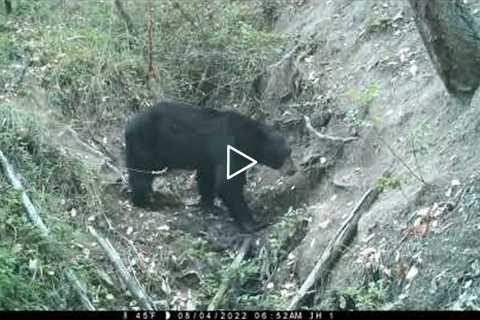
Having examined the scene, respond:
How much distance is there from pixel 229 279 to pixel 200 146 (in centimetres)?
163

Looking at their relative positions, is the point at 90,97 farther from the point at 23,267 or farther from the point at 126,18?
the point at 23,267

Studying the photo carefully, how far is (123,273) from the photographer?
5508mm

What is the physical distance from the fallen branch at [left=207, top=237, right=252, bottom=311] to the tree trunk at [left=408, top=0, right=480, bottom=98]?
6.50 ft

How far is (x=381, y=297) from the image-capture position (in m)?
4.48

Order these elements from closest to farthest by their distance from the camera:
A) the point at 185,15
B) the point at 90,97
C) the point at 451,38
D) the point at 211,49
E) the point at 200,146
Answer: the point at 451,38 → the point at 200,146 → the point at 90,97 → the point at 211,49 → the point at 185,15

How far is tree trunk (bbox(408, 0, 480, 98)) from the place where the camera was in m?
5.25

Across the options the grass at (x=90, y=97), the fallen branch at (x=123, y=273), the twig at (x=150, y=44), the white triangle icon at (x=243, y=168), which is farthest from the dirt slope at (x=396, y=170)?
the twig at (x=150, y=44)

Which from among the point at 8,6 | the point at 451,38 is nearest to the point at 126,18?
the point at 8,6

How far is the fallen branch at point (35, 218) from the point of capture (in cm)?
496

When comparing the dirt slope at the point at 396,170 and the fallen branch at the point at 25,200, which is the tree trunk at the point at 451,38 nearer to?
the dirt slope at the point at 396,170

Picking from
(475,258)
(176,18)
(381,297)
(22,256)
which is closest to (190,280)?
(22,256)

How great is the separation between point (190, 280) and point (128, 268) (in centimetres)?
50

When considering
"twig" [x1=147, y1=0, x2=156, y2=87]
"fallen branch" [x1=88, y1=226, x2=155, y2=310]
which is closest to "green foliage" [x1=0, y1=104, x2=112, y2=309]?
"fallen branch" [x1=88, y1=226, x2=155, y2=310]

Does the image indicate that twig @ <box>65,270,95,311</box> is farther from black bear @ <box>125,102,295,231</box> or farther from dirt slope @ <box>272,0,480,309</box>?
black bear @ <box>125,102,295,231</box>
